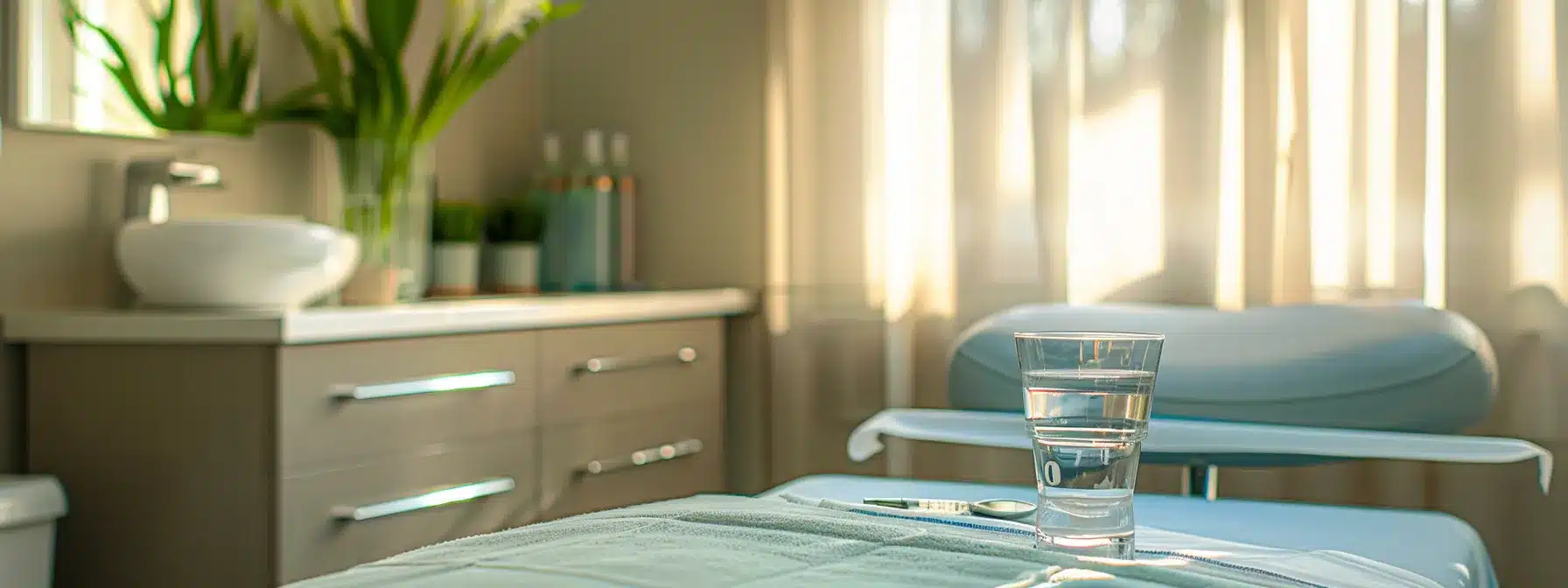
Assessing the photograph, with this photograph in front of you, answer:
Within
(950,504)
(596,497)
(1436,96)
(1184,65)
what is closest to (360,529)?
(596,497)

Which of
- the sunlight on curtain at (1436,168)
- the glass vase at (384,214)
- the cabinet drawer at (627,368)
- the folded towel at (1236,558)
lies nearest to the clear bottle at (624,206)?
the cabinet drawer at (627,368)

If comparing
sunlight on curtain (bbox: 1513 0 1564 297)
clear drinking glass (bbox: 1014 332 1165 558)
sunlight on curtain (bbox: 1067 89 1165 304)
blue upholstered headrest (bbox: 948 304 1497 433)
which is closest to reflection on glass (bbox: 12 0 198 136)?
blue upholstered headrest (bbox: 948 304 1497 433)

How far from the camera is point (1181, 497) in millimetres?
1469

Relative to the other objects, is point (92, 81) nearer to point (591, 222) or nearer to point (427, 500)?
→ point (427, 500)

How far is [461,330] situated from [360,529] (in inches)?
12.6

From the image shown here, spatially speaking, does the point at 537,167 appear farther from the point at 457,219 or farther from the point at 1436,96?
the point at 1436,96

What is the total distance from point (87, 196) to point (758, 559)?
1.53 metres

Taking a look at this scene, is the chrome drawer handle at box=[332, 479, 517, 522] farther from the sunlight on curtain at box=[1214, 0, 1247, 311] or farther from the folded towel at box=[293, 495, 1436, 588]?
the sunlight on curtain at box=[1214, 0, 1247, 311]

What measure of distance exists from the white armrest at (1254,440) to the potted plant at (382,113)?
0.93m

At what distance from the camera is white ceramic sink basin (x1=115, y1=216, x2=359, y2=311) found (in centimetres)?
179

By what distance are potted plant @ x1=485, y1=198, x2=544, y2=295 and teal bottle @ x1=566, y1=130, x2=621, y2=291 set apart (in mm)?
68

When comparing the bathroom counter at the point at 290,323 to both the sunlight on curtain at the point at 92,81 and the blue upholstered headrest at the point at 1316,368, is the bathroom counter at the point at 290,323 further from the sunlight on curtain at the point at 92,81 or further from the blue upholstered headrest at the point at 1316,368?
the blue upholstered headrest at the point at 1316,368

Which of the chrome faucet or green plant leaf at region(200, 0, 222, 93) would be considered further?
green plant leaf at region(200, 0, 222, 93)

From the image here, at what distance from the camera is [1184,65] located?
7.71 feet
